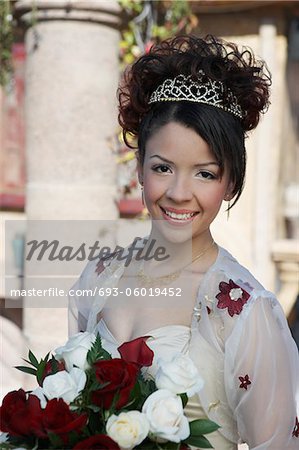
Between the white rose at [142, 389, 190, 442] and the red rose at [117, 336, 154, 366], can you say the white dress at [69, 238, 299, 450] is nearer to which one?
the red rose at [117, 336, 154, 366]

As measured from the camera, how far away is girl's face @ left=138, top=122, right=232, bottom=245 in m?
1.93

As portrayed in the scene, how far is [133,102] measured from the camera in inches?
85.5

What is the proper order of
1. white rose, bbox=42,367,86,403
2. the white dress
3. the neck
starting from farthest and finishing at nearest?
the neck
the white dress
white rose, bbox=42,367,86,403

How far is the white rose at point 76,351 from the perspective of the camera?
173 cm

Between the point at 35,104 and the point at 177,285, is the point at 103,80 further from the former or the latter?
the point at 177,285

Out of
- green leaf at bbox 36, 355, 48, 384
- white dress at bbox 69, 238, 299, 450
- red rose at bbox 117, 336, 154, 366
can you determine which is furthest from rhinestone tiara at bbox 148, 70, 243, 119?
green leaf at bbox 36, 355, 48, 384

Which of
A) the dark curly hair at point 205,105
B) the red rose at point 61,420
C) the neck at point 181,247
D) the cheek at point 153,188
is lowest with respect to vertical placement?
the red rose at point 61,420

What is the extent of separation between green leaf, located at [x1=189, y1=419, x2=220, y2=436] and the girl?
0.69 feet

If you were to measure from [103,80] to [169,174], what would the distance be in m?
2.50

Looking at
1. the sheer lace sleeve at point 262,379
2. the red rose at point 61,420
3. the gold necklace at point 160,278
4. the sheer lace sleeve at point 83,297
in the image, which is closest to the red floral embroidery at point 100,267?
the sheer lace sleeve at point 83,297

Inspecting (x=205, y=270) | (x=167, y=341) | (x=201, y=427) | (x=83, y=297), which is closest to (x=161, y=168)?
(x=205, y=270)

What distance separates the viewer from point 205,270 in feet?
6.70

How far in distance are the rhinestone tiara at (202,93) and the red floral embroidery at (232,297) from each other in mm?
464

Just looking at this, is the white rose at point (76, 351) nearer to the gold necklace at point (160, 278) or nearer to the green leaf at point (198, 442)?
the green leaf at point (198, 442)
